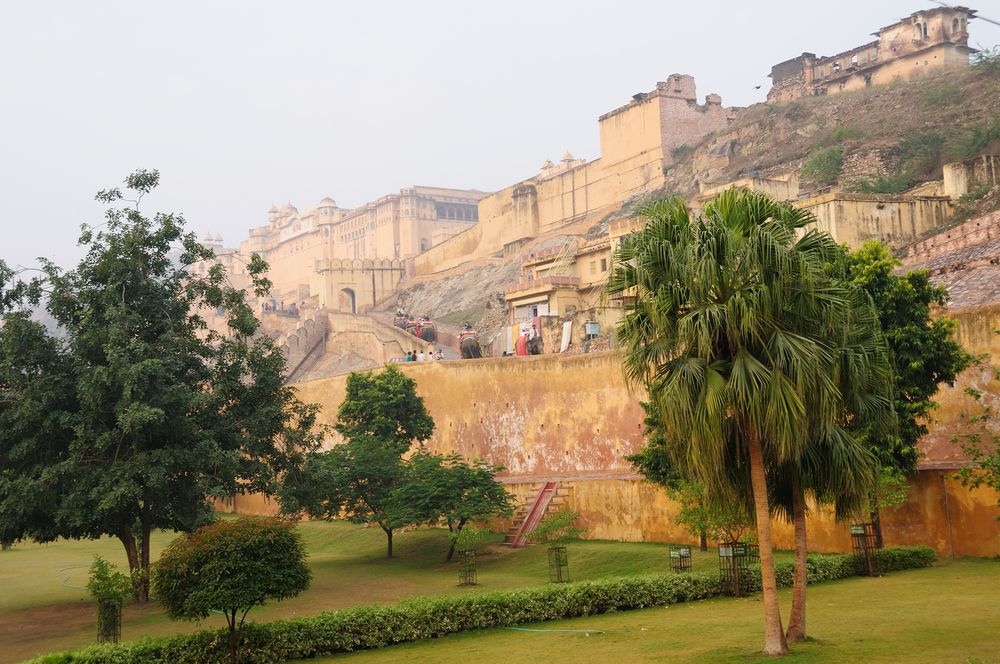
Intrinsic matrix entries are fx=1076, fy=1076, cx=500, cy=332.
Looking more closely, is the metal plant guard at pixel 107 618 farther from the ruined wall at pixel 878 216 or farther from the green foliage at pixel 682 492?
the ruined wall at pixel 878 216

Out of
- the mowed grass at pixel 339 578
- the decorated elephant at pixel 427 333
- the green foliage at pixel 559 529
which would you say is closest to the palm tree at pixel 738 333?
the mowed grass at pixel 339 578

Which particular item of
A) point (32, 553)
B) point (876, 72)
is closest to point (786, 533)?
point (32, 553)

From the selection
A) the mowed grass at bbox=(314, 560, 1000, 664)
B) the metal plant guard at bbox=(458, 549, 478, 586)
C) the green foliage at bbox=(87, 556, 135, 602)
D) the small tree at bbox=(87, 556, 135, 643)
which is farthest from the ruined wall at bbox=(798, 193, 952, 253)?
the small tree at bbox=(87, 556, 135, 643)

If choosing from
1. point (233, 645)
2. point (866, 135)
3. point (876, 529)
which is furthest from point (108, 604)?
point (866, 135)

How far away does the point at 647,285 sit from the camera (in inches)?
409

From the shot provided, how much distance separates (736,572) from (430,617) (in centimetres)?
441

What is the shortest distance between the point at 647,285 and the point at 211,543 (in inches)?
220

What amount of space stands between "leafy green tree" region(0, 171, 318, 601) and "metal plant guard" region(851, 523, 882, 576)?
10091mm

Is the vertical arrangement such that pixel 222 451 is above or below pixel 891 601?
above

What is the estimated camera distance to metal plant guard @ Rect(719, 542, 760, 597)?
48.8 feet

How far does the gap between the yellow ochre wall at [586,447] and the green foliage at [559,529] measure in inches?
15.7

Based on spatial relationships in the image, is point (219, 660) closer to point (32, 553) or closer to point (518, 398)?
point (518, 398)

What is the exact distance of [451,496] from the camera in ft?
74.8

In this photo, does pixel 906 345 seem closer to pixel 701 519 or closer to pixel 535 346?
pixel 701 519
